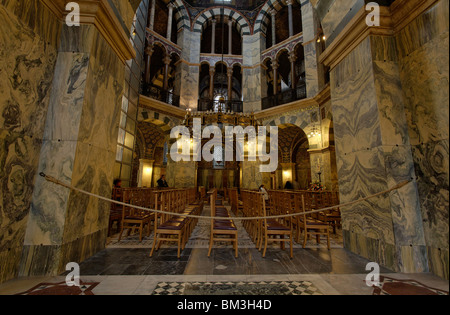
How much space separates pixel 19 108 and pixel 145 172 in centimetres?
1107

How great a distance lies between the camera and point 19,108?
2.21 metres

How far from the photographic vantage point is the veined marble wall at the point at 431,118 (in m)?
2.24

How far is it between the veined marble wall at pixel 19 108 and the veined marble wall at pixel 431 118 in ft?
15.5

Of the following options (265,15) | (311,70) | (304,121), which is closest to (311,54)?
(311,70)

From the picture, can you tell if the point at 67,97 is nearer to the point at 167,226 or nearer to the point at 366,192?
the point at 167,226

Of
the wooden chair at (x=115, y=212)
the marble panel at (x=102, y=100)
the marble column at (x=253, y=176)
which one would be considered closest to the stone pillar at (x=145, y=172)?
the marble column at (x=253, y=176)

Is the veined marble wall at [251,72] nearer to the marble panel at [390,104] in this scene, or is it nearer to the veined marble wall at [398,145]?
the veined marble wall at [398,145]

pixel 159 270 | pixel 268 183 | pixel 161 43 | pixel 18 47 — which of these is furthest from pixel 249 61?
pixel 159 270

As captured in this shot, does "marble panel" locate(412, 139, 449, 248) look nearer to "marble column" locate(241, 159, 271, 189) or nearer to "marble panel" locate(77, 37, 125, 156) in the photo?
"marble panel" locate(77, 37, 125, 156)

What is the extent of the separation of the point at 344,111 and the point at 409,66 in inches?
37.7

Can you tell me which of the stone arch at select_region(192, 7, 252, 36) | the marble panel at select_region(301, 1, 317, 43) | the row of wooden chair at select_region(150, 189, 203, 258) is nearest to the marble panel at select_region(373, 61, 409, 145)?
the row of wooden chair at select_region(150, 189, 203, 258)

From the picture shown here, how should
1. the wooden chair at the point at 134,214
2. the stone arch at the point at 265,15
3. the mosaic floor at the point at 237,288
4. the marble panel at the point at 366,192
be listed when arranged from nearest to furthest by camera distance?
1. the mosaic floor at the point at 237,288
2. the marble panel at the point at 366,192
3. the wooden chair at the point at 134,214
4. the stone arch at the point at 265,15

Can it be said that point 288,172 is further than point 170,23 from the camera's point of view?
Yes
